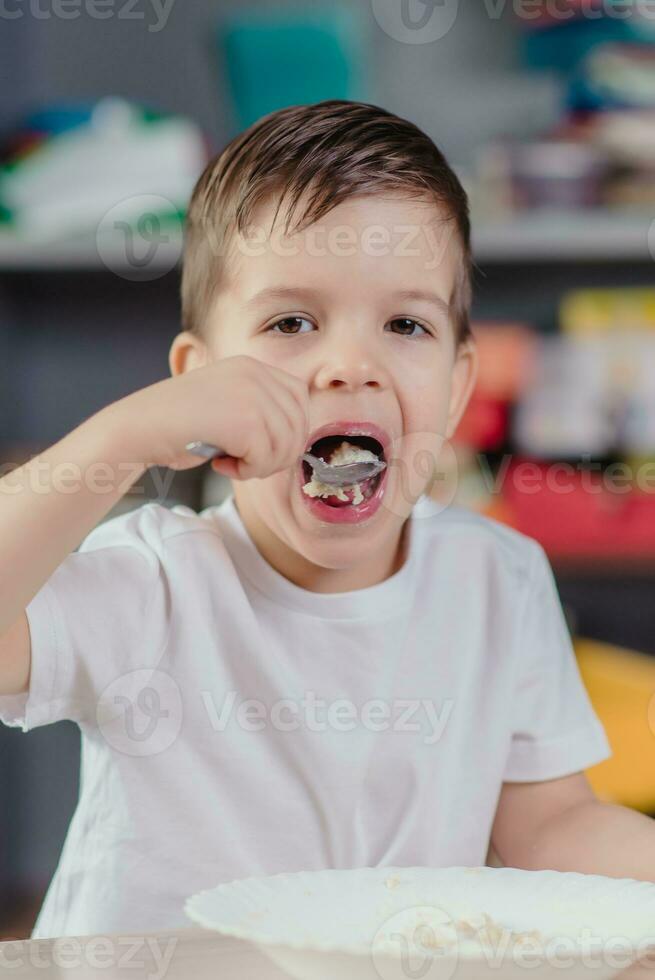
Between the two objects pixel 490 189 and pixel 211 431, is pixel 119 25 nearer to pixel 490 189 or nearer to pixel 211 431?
pixel 490 189

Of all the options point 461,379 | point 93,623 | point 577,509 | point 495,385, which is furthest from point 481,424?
point 93,623

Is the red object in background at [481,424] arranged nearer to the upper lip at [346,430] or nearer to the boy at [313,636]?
the boy at [313,636]

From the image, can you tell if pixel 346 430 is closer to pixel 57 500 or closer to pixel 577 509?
pixel 57 500

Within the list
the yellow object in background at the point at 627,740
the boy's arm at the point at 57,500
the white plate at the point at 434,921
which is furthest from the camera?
the yellow object in background at the point at 627,740

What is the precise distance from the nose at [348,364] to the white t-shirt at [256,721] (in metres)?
0.15

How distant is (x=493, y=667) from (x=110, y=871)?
11.4 inches

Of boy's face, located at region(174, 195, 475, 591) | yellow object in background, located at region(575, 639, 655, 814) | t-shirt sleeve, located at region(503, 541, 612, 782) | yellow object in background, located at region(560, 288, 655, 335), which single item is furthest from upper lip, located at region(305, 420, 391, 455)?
yellow object in background, located at region(560, 288, 655, 335)

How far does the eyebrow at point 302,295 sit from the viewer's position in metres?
0.74

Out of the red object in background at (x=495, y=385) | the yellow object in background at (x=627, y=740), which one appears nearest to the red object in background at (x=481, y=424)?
the red object in background at (x=495, y=385)

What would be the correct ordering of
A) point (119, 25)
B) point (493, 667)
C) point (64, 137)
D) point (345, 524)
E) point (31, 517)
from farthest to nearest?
point (119, 25) → point (64, 137) → point (493, 667) → point (345, 524) → point (31, 517)

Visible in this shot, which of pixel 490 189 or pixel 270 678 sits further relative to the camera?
pixel 490 189

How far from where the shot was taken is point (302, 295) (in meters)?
0.74

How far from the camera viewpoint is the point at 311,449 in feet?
2.57

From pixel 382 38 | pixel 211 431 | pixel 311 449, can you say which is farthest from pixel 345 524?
pixel 382 38
